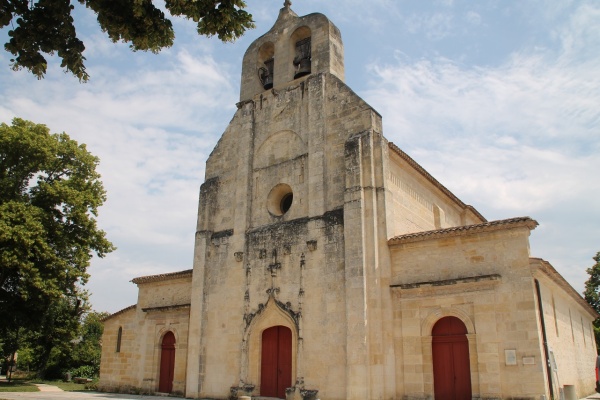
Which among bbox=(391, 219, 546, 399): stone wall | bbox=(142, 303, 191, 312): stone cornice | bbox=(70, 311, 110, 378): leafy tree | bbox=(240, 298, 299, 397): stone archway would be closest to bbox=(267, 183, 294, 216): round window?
bbox=(240, 298, 299, 397): stone archway

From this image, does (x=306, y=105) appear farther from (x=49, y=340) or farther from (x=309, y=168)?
(x=49, y=340)

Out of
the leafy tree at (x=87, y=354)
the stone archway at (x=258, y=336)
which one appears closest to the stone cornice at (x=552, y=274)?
the stone archway at (x=258, y=336)

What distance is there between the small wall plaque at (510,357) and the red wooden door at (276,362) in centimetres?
679

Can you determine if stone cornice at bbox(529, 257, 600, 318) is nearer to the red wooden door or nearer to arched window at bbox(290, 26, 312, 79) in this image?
the red wooden door

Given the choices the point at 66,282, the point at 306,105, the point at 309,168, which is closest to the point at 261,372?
the point at 309,168

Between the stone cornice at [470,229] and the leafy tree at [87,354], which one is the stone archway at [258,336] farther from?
the leafy tree at [87,354]

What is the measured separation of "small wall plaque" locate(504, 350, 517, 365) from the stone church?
2.3 inches

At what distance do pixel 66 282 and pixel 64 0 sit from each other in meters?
17.4

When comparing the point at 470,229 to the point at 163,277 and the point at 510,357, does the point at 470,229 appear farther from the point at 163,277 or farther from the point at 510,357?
the point at 163,277

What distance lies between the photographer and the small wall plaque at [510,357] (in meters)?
13.7

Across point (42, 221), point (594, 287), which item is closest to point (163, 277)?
point (42, 221)

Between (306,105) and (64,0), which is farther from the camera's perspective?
(306,105)

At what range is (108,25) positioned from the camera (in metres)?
9.99

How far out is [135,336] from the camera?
22578mm
